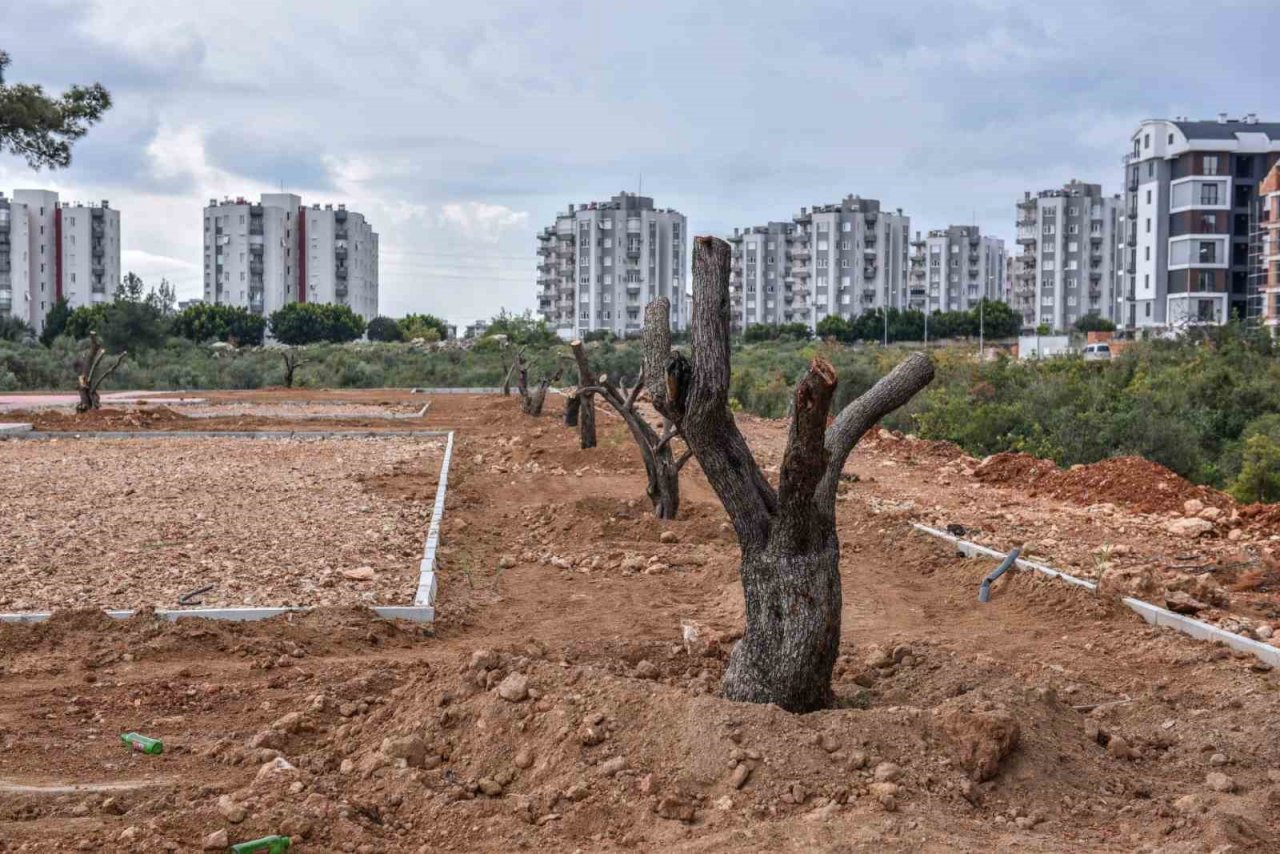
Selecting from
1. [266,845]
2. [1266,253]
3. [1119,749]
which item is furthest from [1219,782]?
[1266,253]

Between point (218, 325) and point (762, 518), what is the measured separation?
81.9 metres

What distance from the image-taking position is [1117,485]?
12242mm

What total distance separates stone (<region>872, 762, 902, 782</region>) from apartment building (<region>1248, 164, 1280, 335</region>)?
6217 centimetres

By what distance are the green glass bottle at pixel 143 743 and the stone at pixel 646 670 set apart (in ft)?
6.31

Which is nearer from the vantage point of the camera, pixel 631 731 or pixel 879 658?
pixel 631 731

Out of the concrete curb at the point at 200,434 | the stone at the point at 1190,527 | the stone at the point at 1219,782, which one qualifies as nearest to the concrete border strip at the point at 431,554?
the stone at the point at 1219,782

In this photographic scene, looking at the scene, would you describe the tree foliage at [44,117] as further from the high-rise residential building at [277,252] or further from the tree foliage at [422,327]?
the high-rise residential building at [277,252]

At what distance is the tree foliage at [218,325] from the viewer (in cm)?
8025

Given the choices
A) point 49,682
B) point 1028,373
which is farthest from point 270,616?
point 1028,373

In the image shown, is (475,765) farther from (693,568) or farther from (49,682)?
(693,568)

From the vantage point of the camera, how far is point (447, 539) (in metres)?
10.2

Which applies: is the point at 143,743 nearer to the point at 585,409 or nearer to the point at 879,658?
the point at 879,658

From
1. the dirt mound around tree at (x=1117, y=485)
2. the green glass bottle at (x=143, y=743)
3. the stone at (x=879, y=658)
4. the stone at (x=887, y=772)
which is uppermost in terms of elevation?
the dirt mound around tree at (x=1117, y=485)

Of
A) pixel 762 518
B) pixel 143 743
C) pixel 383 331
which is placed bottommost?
pixel 143 743
